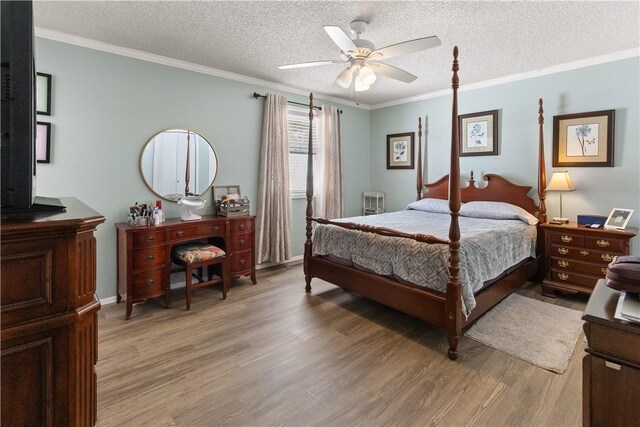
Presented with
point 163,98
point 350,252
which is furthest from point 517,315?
point 163,98

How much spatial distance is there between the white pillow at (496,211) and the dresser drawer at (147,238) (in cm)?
355

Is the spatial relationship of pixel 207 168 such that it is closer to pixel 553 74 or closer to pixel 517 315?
pixel 517 315

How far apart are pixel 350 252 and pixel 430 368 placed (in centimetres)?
126

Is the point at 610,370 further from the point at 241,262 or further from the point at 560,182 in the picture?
the point at 241,262

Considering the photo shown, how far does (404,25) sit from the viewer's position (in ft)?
8.88

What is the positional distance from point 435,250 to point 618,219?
2.22 metres

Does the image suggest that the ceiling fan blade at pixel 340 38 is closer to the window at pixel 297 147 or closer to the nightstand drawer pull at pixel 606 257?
the window at pixel 297 147

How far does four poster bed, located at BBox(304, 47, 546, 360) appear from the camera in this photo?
7.70 feet

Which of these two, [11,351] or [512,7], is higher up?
[512,7]

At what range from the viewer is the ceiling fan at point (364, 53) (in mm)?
2275

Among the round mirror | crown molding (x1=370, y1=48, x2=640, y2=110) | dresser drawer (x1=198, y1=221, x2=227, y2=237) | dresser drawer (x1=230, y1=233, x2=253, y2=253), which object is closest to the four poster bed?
crown molding (x1=370, y1=48, x2=640, y2=110)

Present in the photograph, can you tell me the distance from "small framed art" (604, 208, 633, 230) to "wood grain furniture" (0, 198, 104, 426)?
417 cm

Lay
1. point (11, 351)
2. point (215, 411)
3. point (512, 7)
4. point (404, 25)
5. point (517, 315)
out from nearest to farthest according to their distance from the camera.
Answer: point (11, 351), point (215, 411), point (512, 7), point (404, 25), point (517, 315)

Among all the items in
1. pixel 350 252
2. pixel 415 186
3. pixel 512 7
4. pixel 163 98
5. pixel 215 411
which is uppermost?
pixel 512 7
